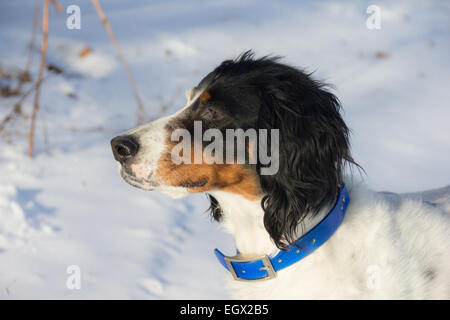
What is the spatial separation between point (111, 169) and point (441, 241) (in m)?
3.27

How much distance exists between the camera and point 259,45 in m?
6.80

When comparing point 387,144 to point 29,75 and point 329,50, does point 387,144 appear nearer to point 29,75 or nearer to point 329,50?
point 329,50

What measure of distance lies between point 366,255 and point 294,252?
323 millimetres

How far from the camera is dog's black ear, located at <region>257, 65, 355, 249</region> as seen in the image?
2.31 metres

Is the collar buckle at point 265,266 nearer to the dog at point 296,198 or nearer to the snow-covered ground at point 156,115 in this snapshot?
the dog at point 296,198

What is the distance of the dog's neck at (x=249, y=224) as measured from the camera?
7.73 feet

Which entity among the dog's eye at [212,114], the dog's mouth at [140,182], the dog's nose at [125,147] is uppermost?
the dog's eye at [212,114]

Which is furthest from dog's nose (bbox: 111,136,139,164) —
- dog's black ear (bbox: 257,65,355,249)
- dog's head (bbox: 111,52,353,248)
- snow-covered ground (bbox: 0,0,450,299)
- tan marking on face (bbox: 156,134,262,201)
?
snow-covered ground (bbox: 0,0,450,299)

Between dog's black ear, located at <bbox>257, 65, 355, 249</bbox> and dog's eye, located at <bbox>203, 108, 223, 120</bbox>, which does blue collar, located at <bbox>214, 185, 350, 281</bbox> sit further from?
dog's eye, located at <bbox>203, 108, 223, 120</bbox>

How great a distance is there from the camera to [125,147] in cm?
229

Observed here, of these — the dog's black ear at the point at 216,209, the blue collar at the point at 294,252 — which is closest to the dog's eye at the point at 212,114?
the dog's black ear at the point at 216,209

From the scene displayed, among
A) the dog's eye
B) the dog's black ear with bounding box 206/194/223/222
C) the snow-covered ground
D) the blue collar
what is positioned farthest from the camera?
the snow-covered ground

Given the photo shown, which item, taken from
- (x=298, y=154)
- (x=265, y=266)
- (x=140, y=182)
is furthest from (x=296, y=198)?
(x=140, y=182)

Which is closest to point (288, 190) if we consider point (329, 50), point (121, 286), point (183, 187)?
point (183, 187)
